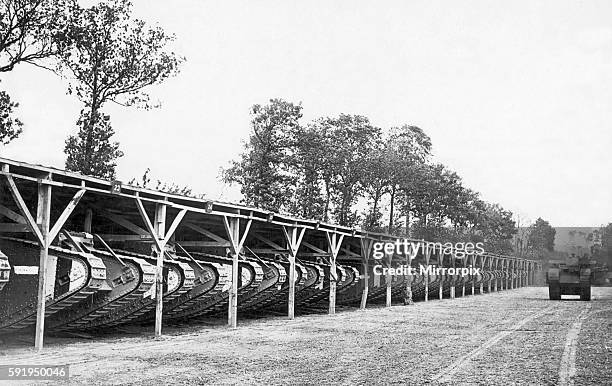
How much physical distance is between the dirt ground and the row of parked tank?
633mm

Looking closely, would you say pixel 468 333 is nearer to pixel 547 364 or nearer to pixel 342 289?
pixel 547 364

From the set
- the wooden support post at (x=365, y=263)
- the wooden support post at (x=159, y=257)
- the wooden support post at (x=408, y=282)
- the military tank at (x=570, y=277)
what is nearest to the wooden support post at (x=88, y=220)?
the wooden support post at (x=159, y=257)

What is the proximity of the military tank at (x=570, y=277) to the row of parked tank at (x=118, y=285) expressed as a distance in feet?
54.8

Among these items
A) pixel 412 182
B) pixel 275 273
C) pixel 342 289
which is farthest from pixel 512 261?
pixel 275 273

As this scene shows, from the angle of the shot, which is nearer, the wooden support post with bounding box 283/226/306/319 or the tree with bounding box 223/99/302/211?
the wooden support post with bounding box 283/226/306/319

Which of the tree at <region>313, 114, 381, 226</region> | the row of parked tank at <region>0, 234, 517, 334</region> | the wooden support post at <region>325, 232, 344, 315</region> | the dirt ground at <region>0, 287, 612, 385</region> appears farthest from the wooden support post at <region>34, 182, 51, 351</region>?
the tree at <region>313, 114, 381, 226</region>

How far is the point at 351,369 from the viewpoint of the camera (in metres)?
11.5

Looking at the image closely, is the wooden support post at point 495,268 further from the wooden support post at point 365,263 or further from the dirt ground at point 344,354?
the dirt ground at point 344,354

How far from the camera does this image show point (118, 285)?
15680mm

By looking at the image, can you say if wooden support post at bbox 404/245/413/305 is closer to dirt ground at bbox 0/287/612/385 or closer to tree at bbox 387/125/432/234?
dirt ground at bbox 0/287/612/385

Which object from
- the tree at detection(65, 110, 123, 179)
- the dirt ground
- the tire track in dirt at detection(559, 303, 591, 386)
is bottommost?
the dirt ground

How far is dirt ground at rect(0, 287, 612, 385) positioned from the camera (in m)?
10.6

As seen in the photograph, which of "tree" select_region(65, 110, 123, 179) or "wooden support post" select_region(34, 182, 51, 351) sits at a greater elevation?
"tree" select_region(65, 110, 123, 179)

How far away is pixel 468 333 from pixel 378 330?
231 cm
